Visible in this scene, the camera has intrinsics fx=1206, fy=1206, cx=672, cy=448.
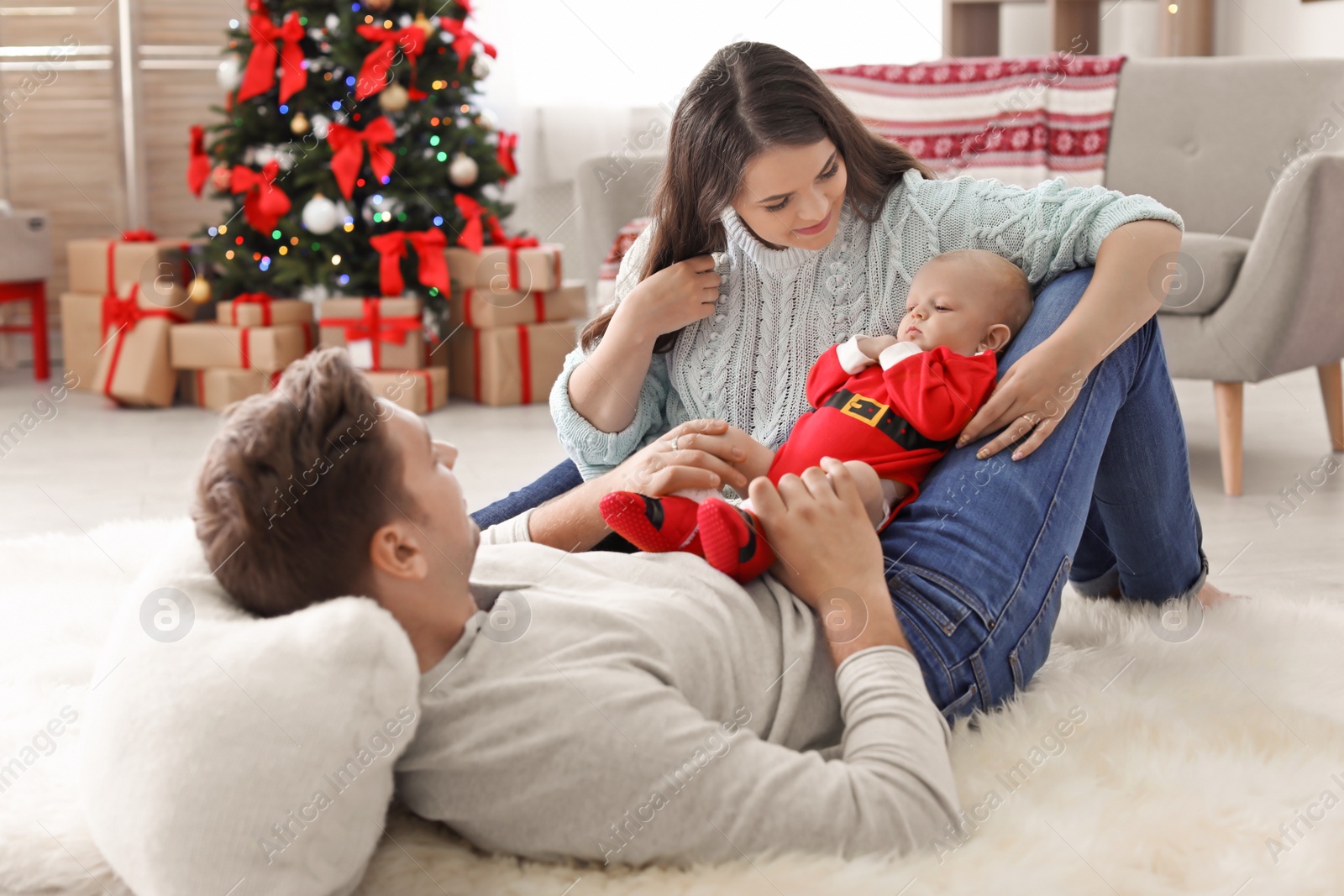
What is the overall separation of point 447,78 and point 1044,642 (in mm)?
2928

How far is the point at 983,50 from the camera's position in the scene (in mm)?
4766

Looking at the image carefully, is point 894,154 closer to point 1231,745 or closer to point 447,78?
point 1231,745

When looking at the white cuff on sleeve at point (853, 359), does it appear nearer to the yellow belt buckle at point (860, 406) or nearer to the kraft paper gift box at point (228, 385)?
the yellow belt buckle at point (860, 406)

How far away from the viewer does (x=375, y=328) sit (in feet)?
11.6

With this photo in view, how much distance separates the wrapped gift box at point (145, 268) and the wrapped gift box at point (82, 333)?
0.25ft

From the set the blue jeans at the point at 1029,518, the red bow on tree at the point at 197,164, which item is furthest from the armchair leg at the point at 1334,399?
the red bow on tree at the point at 197,164

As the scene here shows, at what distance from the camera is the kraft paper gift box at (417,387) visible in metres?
3.49

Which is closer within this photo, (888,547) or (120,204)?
(888,547)

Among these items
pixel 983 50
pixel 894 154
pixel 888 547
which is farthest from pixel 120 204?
pixel 888 547

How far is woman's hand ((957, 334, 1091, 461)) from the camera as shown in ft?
3.97

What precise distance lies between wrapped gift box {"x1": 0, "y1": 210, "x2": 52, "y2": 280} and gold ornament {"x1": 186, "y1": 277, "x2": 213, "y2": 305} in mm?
759

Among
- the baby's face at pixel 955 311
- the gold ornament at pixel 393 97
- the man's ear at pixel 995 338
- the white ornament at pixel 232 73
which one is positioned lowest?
the man's ear at pixel 995 338

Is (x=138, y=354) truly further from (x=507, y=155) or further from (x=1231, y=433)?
(x=1231, y=433)

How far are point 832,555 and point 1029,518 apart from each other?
0.22 m
